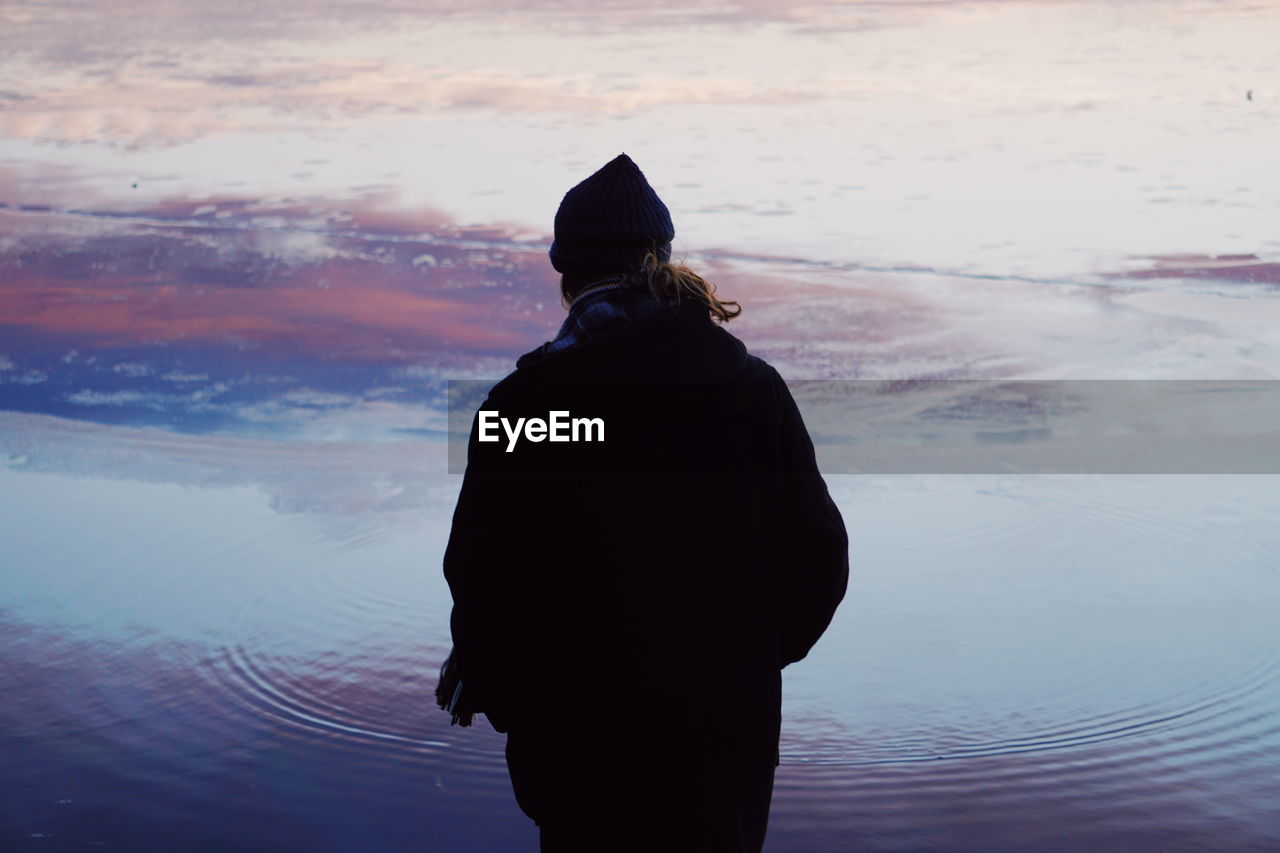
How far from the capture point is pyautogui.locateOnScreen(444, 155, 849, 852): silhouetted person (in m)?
1.30

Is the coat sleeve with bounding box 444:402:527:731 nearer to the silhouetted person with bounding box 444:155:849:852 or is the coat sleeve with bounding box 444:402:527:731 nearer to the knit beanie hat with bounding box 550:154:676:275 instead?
the silhouetted person with bounding box 444:155:849:852

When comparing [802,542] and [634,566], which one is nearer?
[634,566]

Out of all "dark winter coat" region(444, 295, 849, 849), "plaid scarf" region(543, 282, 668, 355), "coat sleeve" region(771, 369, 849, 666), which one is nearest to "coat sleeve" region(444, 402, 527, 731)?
"dark winter coat" region(444, 295, 849, 849)

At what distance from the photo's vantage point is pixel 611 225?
4.35ft

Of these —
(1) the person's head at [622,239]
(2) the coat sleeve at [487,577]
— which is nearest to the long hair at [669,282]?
(1) the person's head at [622,239]

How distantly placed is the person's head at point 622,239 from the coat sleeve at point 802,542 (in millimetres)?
149

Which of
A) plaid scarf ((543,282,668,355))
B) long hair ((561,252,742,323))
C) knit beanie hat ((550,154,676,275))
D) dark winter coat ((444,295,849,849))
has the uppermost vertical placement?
knit beanie hat ((550,154,676,275))

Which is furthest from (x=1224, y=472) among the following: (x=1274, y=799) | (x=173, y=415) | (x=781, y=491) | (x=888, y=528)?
(x=173, y=415)

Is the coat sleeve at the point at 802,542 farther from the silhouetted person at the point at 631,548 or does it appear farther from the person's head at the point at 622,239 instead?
the person's head at the point at 622,239

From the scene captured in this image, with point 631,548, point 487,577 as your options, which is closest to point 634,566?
point 631,548

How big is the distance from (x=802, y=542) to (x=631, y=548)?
0.22 meters

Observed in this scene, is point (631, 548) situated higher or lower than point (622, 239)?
lower

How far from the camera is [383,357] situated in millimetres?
6723

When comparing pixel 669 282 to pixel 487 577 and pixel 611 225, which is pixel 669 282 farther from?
pixel 487 577
